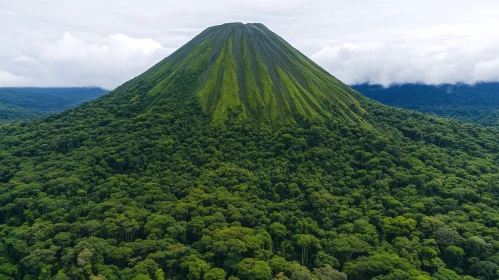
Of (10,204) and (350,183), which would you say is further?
(350,183)

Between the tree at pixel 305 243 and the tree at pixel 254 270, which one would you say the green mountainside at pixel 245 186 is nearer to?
the tree at pixel 254 270

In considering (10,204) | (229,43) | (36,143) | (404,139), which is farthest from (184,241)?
(229,43)

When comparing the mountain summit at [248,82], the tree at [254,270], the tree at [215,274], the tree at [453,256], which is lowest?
the tree at [215,274]

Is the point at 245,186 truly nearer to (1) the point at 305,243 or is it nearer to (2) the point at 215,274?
(1) the point at 305,243

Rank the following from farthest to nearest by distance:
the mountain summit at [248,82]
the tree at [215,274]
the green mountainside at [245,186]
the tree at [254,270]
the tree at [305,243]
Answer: the mountain summit at [248,82]
the tree at [305,243]
the green mountainside at [245,186]
the tree at [254,270]
the tree at [215,274]

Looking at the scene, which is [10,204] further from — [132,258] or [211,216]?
[211,216]

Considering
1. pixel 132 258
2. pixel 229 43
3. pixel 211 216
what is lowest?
pixel 132 258

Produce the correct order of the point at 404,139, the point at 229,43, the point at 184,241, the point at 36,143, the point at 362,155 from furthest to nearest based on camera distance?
the point at 229,43
the point at 404,139
the point at 36,143
the point at 362,155
the point at 184,241

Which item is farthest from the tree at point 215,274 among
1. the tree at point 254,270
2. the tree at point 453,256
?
the tree at point 453,256
